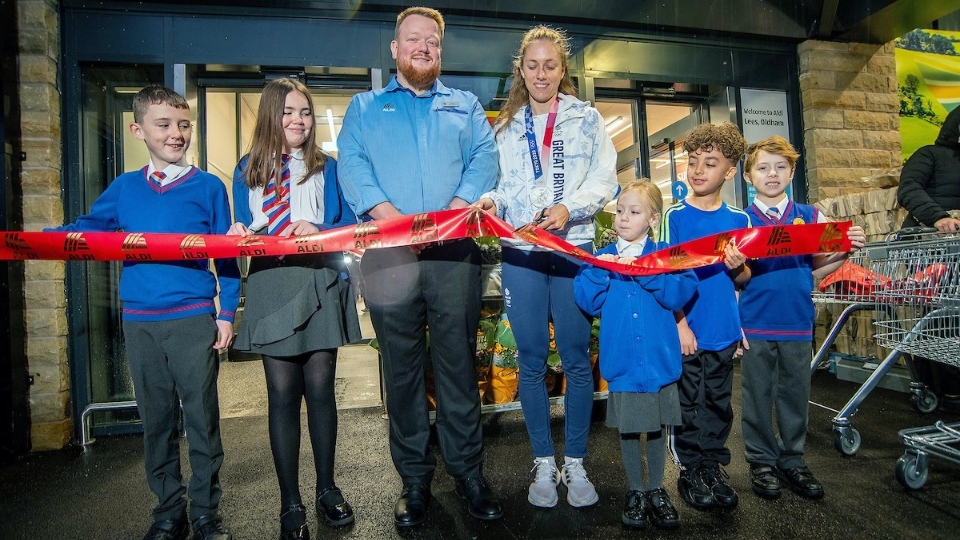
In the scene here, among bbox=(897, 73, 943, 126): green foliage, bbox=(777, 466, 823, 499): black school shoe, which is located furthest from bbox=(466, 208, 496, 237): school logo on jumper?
bbox=(897, 73, 943, 126): green foliage

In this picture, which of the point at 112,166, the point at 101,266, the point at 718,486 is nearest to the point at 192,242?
the point at 718,486

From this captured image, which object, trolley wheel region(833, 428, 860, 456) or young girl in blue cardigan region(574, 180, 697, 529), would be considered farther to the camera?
trolley wheel region(833, 428, 860, 456)

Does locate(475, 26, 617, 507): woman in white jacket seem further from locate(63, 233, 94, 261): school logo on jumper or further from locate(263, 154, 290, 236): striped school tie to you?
locate(63, 233, 94, 261): school logo on jumper

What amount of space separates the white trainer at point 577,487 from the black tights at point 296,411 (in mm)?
1030

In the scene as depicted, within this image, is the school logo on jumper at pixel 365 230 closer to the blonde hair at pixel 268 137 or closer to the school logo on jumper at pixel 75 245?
the blonde hair at pixel 268 137

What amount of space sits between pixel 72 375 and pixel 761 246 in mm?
4597

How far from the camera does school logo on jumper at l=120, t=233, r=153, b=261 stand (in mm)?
2080

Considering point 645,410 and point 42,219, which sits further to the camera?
point 42,219

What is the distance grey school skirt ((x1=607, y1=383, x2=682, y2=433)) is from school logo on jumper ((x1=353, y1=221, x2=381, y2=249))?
1169 mm

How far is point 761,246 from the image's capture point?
2.27 metres

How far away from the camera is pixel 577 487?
7.72 ft

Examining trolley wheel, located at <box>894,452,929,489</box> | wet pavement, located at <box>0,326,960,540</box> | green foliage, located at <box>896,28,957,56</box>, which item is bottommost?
wet pavement, located at <box>0,326,960,540</box>

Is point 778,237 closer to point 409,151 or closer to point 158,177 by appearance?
point 409,151

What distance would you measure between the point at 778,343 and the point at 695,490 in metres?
0.80
